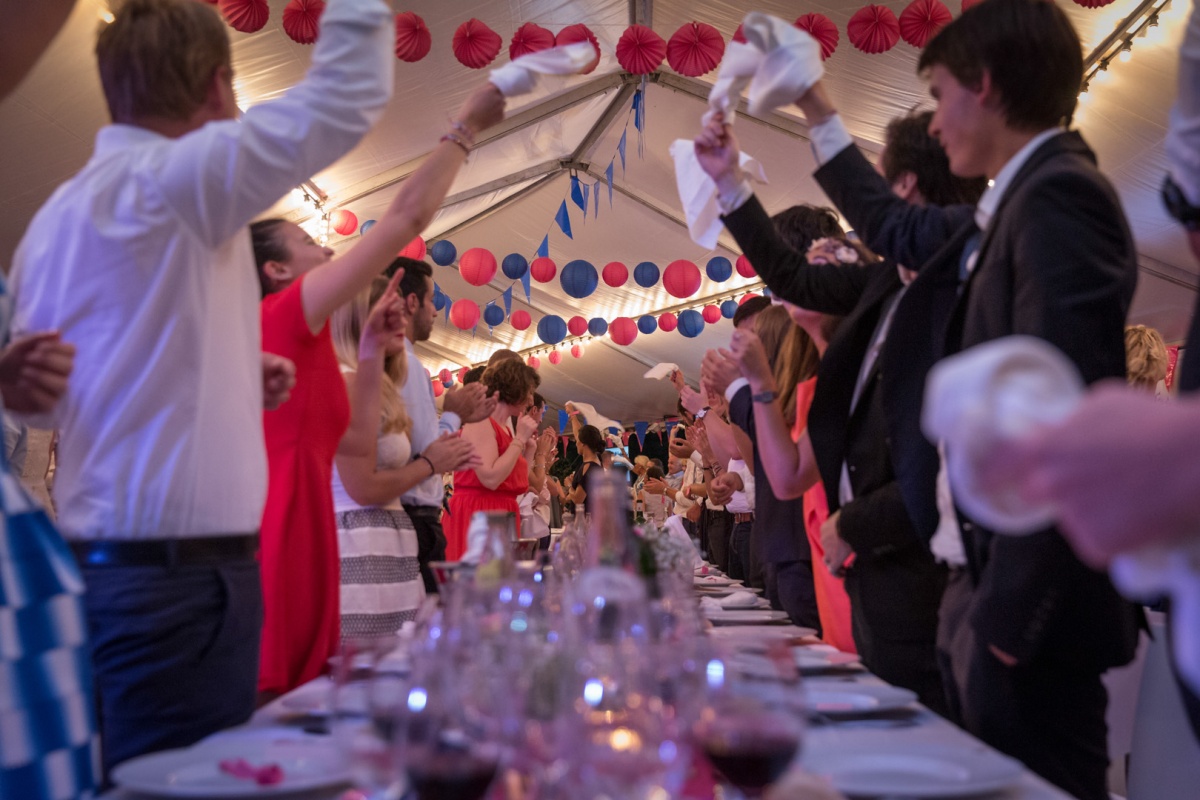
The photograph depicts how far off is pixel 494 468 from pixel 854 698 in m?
3.11

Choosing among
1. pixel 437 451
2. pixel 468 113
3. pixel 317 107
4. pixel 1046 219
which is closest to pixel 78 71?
pixel 437 451

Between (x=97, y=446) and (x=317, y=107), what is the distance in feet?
1.60

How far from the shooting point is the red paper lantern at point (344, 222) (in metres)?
7.98

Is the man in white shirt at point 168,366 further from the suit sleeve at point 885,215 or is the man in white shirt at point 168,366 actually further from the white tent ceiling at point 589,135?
the white tent ceiling at point 589,135

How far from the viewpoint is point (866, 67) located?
626 cm

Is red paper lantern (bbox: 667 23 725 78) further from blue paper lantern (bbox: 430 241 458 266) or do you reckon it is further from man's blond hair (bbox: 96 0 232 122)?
man's blond hair (bbox: 96 0 232 122)

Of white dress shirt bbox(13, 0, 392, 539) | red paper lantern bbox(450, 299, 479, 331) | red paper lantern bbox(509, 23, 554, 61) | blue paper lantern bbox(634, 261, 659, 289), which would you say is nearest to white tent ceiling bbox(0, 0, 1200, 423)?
blue paper lantern bbox(634, 261, 659, 289)

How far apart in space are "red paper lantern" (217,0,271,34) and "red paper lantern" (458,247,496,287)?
3710mm

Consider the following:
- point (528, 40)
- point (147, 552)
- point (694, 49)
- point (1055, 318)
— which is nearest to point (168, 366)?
point (147, 552)

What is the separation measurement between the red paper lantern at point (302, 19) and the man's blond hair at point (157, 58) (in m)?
3.58

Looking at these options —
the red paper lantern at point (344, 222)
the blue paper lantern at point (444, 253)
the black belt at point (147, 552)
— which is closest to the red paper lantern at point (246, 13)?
the red paper lantern at point (344, 222)

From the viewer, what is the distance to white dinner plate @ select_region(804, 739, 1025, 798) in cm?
83

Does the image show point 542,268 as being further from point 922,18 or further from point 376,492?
point 376,492

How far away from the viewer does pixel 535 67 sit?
1691mm
